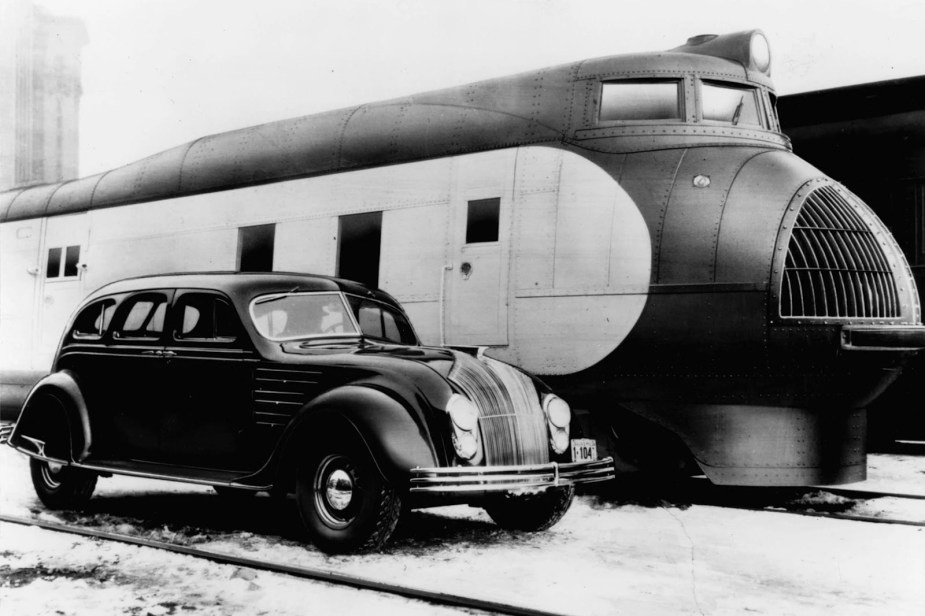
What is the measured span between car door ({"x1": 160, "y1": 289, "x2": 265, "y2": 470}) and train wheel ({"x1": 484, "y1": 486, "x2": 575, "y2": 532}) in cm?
160

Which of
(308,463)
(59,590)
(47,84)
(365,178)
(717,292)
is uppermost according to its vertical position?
(47,84)

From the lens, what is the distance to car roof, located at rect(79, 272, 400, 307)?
5859mm

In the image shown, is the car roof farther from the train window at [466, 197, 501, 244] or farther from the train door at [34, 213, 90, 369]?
the train door at [34, 213, 90, 369]

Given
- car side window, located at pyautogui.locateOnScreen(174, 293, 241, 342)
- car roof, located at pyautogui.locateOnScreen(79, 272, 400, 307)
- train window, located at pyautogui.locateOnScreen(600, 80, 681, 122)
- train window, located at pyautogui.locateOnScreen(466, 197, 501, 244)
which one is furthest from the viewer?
train window, located at pyautogui.locateOnScreen(466, 197, 501, 244)

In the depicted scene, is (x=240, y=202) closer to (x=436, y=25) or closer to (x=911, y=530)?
(x=436, y=25)

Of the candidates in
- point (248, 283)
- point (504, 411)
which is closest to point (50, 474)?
point (248, 283)

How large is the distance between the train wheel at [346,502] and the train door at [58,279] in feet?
18.9

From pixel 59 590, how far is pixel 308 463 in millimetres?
1408

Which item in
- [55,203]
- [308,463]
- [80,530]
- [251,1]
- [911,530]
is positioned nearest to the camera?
[308,463]

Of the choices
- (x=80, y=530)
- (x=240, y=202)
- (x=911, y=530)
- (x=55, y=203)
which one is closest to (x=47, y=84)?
(x=240, y=202)

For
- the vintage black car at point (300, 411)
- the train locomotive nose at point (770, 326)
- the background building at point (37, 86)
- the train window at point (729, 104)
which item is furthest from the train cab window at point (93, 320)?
the train window at point (729, 104)

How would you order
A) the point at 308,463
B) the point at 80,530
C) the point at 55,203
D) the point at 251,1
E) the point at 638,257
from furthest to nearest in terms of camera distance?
the point at 55,203 < the point at 251,1 < the point at 638,257 < the point at 80,530 < the point at 308,463

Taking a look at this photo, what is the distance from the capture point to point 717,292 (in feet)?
20.4

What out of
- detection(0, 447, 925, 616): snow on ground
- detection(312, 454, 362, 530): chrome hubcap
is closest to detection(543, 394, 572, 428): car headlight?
detection(0, 447, 925, 616): snow on ground
